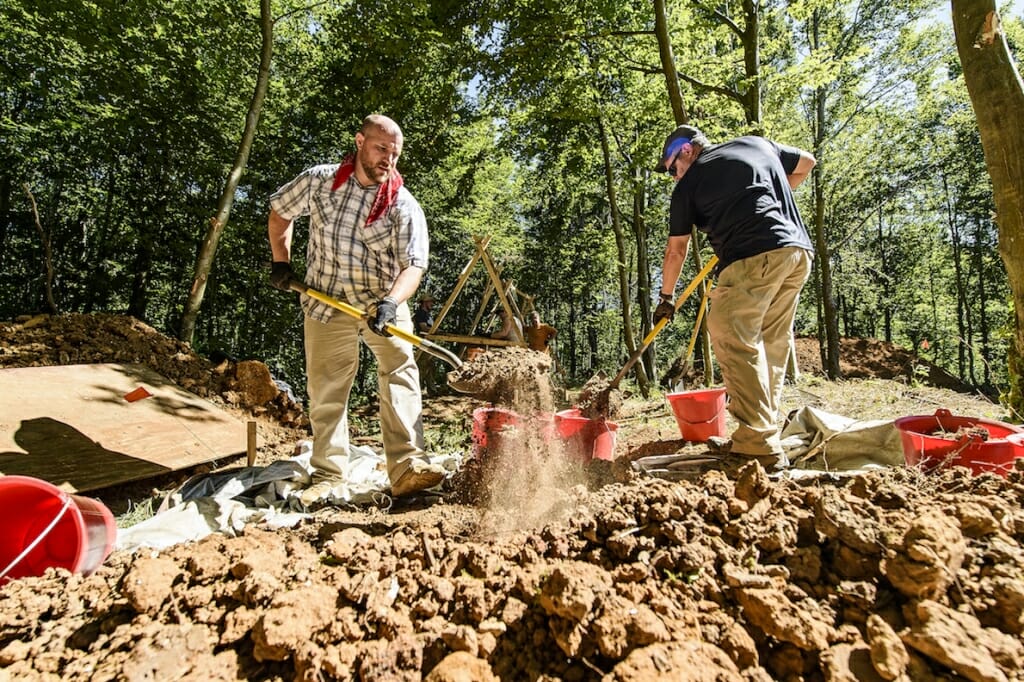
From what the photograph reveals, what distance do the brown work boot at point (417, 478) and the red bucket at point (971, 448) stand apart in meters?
2.44

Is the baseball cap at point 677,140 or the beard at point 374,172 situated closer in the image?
the beard at point 374,172

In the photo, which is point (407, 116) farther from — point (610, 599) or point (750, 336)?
point (610, 599)

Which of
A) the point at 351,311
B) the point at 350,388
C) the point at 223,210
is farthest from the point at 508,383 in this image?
the point at 223,210

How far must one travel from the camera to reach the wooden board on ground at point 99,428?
3.06 meters

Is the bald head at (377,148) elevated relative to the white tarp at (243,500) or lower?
elevated

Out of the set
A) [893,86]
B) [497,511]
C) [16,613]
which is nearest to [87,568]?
[16,613]

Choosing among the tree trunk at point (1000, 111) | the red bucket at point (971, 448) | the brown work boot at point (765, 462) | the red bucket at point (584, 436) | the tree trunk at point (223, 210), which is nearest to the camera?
the red bucket at point (971, 448)

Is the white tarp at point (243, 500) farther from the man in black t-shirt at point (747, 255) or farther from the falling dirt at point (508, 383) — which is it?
the man in black t-shirt at point (747, 255)

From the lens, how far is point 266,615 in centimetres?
126

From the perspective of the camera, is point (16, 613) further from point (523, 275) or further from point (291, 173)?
point (523, 275)

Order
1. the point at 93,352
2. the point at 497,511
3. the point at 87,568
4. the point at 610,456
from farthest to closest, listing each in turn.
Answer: the point at 93,352 < the point at 610,456 < the point at 497,511 < the point at 87,568

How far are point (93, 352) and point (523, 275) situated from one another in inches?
754

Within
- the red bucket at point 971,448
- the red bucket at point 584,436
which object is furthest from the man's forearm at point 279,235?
the red bucket at point 971,448

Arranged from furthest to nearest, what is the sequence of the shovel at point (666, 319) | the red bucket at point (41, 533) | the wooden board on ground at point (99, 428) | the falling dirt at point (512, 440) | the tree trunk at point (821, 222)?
1. the tree trunk at point (821, 222)
2. the shovel at point (666, 319)
3. the wooden board on ground at point (99, 428)
4. the falling dirt at point (512, 440)
5. the red bucket at point (41, 533)
